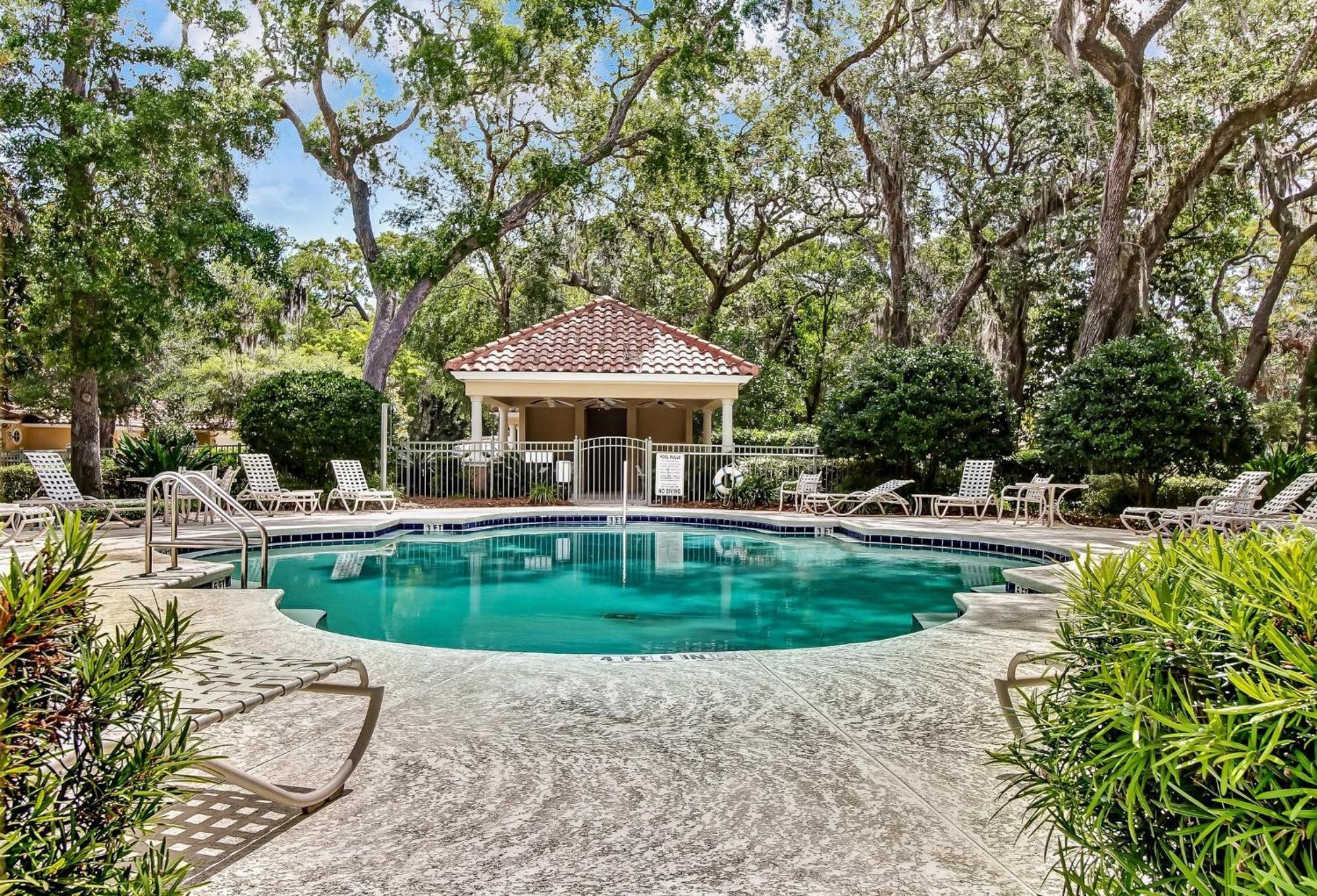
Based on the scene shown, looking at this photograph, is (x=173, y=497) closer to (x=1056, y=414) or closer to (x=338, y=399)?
(x=338, y=399)

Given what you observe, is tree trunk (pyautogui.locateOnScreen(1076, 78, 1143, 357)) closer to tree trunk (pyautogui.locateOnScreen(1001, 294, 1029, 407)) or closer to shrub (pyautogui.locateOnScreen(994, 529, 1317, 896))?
tree trunk (pyautogui.locateOnScreen(1001, 294, 1029, 407))

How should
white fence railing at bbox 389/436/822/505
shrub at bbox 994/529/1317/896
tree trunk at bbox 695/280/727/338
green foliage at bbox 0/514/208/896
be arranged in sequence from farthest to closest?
tree trunk at bbox 695/280/727/338, white fence railing at bbox 389/436/822/505, green foliage at bbox 0/514/208/896, shrub at bbox 994/529/1317/896

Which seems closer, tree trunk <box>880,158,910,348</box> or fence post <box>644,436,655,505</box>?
fence post <box>644,436,655,505</box>

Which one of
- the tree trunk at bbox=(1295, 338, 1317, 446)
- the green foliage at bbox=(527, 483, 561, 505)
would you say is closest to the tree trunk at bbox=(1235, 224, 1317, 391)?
the tree trunk at bbox=(1295, 338, 1317, 446)

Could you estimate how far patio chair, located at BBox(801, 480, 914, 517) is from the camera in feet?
52.0

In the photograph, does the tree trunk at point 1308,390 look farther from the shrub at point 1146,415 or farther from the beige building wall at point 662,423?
the beige building wall at point 662,423

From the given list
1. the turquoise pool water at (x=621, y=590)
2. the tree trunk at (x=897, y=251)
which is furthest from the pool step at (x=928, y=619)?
the tree trunk at (x=897, y=251)

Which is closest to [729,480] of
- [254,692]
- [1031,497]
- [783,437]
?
[783,437]

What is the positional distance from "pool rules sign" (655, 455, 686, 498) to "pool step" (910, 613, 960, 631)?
32.8 ft

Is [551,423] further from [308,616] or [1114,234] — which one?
[308,616]

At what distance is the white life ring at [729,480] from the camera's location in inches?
704

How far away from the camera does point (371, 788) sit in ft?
10.3

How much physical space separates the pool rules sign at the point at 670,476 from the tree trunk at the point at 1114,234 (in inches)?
320

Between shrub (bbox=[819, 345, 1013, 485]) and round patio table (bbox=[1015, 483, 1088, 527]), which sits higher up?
shrub (bbox=[819, 345, 1013, 485])
